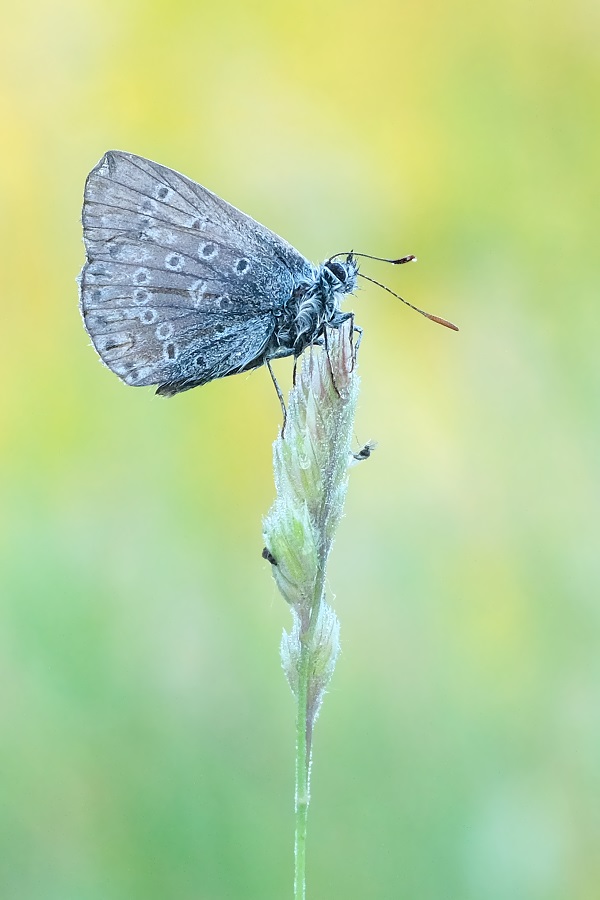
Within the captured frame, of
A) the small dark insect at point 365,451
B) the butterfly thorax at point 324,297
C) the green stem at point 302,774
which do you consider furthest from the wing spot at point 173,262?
the green stem at point 302,774

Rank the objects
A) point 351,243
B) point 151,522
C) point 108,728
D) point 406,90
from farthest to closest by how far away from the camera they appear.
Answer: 1. point 406,90
2. point 351,243
3. point 151,522
4. point 108,728

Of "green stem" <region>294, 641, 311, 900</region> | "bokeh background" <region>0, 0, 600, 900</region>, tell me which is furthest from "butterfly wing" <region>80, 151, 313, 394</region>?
"bokeh background" <region>0, 0, 600, 900</region>

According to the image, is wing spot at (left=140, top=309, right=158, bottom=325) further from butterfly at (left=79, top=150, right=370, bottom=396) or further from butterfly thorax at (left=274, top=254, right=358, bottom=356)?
butterfly thorax at (left=274, top=254, right=358, bottom=356)

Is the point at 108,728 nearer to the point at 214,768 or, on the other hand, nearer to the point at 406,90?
the point at 214,768

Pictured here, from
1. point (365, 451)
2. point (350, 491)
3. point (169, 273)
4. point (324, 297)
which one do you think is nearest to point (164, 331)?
point (169, 273)

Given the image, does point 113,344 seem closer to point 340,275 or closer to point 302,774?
point 340,275

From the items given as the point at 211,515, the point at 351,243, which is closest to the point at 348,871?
the point at 211,515

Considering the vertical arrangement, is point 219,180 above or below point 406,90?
below
